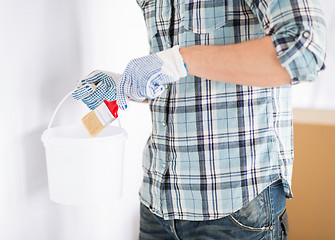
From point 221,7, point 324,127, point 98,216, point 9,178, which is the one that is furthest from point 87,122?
point 324,127

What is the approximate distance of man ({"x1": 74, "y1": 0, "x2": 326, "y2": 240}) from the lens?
32.5 inches

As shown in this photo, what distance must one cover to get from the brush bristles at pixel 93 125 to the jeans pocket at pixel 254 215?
44 centimetres

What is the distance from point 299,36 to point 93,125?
62 cm

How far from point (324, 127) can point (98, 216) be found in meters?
1.36

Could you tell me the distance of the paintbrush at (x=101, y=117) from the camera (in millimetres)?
1034

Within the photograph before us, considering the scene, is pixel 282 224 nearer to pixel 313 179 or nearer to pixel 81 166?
pixel 81 166

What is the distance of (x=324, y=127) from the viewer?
6.94 ft

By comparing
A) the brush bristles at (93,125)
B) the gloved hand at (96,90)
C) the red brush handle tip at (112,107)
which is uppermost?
the gloved hand at (96,90)

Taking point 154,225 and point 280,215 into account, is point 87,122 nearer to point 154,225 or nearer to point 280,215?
point 154,225

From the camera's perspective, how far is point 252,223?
870mm

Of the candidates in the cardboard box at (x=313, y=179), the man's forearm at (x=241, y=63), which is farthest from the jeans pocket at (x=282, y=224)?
the cardboard box at (x=313, y=179)

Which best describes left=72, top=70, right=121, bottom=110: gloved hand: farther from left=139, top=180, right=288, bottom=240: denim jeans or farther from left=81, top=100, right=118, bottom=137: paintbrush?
left=139, top=180, right=288, bottom=240: denim jeans

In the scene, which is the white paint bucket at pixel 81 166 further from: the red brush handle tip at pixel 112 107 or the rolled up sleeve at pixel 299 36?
the rolled up sleeve at pixel 299 36

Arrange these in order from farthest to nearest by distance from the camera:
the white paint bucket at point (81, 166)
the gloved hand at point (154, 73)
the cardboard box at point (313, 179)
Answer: the cardboard box at point (313, 179), the white paint bucket at point (81, 166), the gloved hand at point (154, 73)
